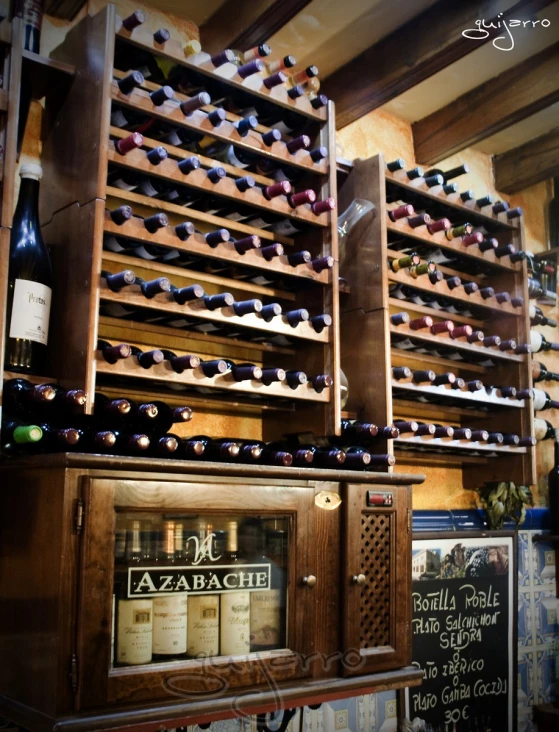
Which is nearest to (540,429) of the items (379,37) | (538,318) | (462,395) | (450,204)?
(538,318)

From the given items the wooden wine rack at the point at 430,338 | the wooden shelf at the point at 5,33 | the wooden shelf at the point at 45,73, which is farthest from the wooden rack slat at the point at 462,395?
the wooden shelf at the point at 5,33

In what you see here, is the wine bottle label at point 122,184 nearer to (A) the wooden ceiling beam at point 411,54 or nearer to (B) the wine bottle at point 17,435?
(B) the wine bottle at point 17,435

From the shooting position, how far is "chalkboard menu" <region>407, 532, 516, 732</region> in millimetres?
3055

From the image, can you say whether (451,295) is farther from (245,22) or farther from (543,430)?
(245,22)

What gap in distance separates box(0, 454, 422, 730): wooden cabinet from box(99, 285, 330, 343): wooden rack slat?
0.47 m

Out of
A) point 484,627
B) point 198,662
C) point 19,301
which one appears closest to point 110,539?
point 198,662

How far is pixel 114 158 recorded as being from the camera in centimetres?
205

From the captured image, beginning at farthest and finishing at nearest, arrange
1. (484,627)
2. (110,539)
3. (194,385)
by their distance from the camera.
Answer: (484,627) < (194,385) < (110,539)

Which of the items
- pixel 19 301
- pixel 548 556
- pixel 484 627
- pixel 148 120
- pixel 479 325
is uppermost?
pixel 148 120

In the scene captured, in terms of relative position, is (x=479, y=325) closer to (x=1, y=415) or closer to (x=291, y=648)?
(x=291, y=648)

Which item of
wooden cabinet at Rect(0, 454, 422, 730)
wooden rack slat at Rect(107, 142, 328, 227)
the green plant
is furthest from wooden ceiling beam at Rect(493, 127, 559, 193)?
wooden cabinet at Rect(0, 454, 422, 730)

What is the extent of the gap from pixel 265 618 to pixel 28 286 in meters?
1.06

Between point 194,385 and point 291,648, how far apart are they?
74cm

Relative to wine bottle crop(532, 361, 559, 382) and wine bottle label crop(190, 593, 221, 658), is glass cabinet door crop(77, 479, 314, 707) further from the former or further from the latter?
wine bottle crop(532, 361, 559, 382)
